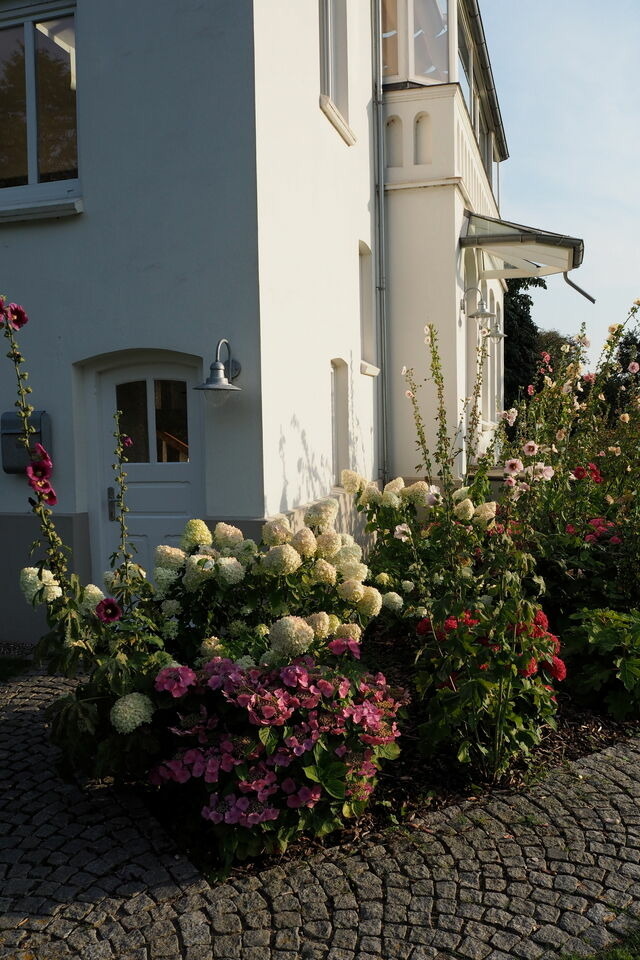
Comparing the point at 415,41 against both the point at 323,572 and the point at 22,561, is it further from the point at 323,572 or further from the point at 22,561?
the point at 323,572

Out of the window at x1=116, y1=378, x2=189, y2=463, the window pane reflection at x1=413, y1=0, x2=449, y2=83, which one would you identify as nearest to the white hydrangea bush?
the window at x1=116, y1=378, x2=189, y2=463

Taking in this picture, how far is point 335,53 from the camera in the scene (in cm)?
909

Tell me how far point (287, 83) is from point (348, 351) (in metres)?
2.88

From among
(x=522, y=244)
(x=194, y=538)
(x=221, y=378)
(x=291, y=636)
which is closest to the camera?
(x=291, y=636)

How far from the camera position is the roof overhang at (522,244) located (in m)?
11.1

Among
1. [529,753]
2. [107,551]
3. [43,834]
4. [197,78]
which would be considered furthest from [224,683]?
[197,78]

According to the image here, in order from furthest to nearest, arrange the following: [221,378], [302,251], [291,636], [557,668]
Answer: [302,251] < [221,378] < [557,668] < [291,636]

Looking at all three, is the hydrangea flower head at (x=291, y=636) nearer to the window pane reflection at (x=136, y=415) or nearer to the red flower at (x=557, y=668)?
the red flower at (x=557, y=668)

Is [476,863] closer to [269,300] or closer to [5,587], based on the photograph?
[269,300]

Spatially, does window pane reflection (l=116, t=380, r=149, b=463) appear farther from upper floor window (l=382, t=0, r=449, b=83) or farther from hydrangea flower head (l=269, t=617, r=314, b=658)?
upper floor window (l=382, t=0, r=449, b=83)

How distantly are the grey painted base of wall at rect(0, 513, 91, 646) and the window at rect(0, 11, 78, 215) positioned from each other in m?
2.69

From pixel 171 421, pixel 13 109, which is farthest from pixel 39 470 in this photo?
pixel 13 109

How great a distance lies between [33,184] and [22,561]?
3174 mm

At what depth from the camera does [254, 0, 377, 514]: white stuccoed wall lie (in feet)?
21.4
